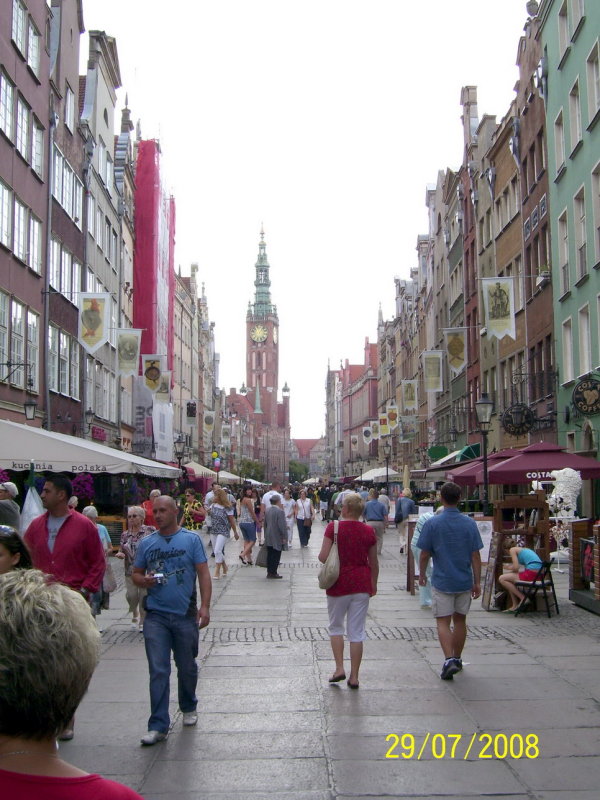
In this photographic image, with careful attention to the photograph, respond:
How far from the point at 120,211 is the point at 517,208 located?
59.4ft

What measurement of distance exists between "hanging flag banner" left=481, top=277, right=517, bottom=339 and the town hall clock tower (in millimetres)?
154104

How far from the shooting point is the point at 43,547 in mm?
6832

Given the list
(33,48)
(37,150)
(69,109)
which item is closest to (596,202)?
(37,150)

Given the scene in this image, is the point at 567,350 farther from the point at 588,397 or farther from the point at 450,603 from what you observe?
the point at 450,603

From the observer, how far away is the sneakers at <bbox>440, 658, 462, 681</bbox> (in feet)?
27.0

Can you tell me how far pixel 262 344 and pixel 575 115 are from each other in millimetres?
156644

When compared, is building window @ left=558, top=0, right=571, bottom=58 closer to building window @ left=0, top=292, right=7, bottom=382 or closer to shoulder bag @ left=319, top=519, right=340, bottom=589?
building window @ left=0, top=292, right=7, bottom=382

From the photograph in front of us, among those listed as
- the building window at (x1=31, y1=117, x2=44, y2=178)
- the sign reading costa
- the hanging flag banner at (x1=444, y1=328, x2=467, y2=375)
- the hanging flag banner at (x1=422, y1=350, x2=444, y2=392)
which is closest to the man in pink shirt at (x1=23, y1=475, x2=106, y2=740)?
the sign reading costa

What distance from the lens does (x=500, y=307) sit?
2478 cm

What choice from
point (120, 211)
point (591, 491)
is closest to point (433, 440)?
point (120, 211)

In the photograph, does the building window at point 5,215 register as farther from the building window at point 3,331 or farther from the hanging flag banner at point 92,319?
the hanging flag banner at point 92,319

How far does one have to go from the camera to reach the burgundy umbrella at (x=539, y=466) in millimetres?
18250

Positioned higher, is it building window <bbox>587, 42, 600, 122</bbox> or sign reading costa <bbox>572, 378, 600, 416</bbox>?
building window <bbox>587, 42, 600, 122</bbox>
